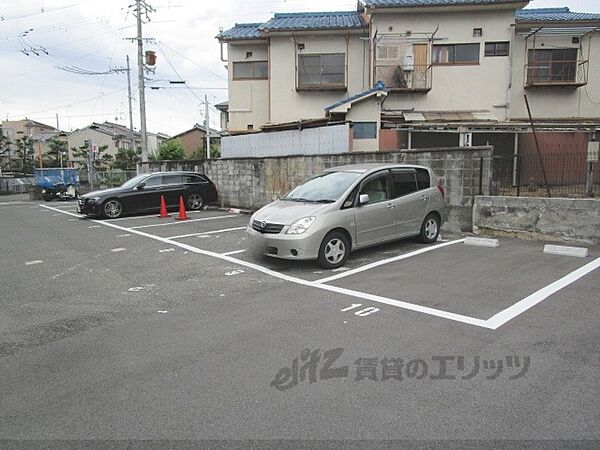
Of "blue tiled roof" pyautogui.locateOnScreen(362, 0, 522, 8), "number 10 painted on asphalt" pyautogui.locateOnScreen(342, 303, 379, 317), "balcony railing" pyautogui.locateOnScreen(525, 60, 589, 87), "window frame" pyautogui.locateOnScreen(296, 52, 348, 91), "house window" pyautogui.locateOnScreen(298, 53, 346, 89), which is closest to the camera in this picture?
"number 10 painted on asphalt" pyautogui.locateOnScreen(342, 303, 379, 317)

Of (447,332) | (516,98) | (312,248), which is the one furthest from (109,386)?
(516,98)

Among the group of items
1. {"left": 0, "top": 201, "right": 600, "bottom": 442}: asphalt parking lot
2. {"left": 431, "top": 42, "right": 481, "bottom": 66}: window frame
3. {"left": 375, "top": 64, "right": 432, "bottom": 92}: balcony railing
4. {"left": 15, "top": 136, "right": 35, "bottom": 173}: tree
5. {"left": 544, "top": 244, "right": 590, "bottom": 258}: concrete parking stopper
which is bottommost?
{"left": 0, "top": 201, "right": 600, "bottom": 442}: asphalt parking lot

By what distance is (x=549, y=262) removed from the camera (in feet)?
23.5

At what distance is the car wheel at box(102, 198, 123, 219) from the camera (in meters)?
14.1

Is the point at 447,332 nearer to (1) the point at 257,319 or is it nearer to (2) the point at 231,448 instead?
(1) the point at 257,319

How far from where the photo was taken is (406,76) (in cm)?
1989

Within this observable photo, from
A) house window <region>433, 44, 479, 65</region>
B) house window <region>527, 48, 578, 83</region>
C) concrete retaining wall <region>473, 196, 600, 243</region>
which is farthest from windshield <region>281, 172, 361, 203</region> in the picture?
house window <region>527, 48, 578, 83</region>

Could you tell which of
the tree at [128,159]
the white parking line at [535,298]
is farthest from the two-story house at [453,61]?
the tree at [128,159]

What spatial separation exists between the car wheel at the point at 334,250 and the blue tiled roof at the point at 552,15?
19.0m

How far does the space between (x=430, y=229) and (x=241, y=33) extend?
18705mm

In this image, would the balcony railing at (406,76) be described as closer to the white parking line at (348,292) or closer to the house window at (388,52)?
the house window at (388,52)

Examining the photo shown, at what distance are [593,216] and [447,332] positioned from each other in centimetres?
609

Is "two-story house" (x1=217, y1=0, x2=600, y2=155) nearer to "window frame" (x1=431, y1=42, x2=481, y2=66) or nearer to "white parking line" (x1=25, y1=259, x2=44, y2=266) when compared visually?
Result: "window frame" (x1=431, y1=42, x2=481, y2=66)

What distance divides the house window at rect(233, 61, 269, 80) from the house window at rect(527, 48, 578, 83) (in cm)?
Result: 1278
